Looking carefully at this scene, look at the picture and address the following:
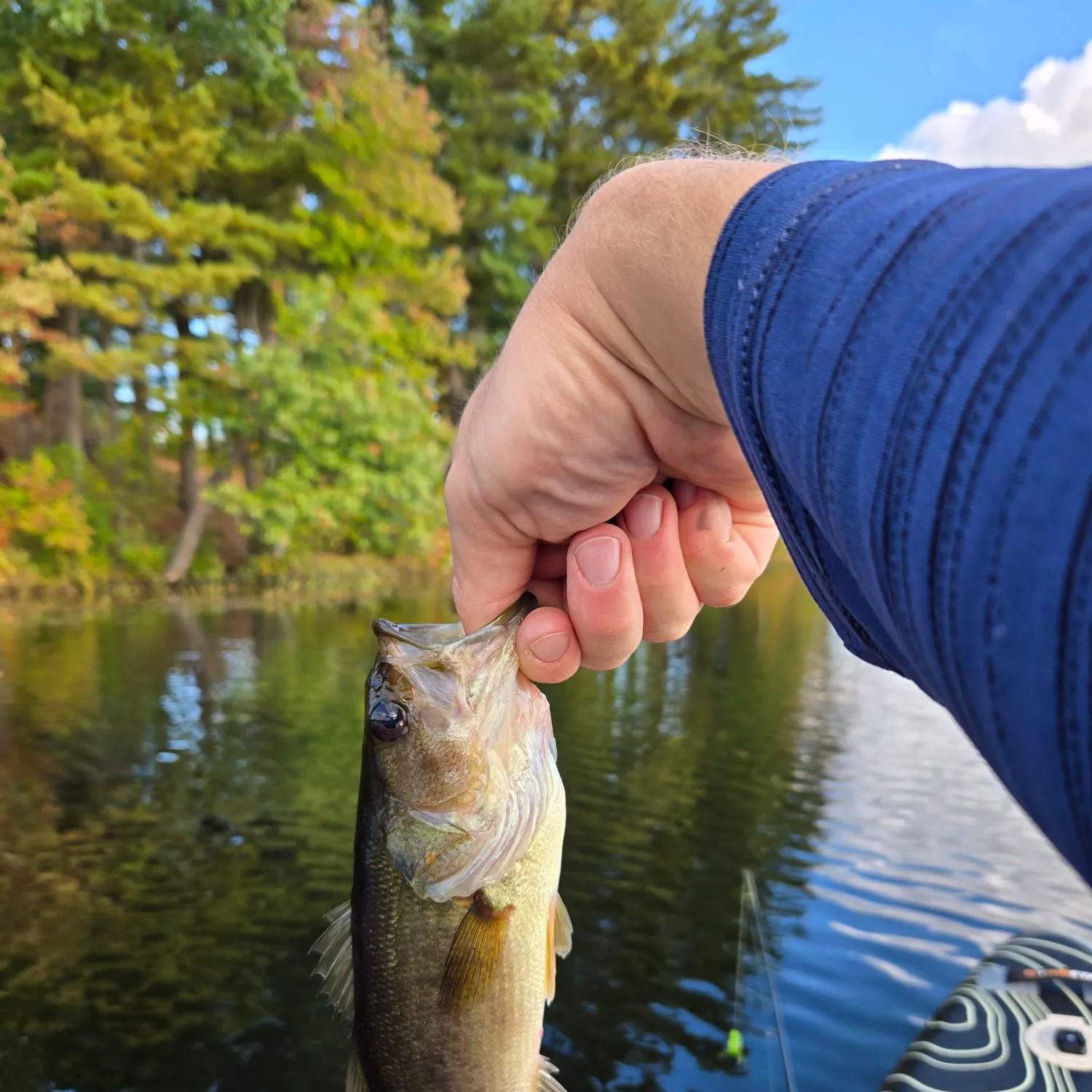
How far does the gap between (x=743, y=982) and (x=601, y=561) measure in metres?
5.56

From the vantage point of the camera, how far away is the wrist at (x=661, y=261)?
3.76 feet

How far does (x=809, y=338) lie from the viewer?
0.85m

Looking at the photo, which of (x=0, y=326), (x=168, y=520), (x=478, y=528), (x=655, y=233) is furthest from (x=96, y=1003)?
(x=168, y=520)

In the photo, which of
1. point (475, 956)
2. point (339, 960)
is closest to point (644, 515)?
point (475, 956)

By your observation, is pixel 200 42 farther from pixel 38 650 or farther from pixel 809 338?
pixel 809 338

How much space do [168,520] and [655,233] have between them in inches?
862

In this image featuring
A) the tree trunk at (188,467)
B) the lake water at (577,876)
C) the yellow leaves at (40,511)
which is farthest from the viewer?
the tree trunk at (188,467)

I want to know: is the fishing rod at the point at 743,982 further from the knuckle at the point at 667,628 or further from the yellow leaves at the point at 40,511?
the yellow leaves at the point at 40,511

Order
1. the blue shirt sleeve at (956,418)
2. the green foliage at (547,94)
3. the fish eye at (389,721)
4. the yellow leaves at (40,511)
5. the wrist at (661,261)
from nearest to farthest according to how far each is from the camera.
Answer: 1. the blue shirt sleeve at (956,418)
2. the wrist at (661,261)
3. the fish eye at (389,721)
4. the yellow leaves at (40,511)
5. the green foliage at (547,94)

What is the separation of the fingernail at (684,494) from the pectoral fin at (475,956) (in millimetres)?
950

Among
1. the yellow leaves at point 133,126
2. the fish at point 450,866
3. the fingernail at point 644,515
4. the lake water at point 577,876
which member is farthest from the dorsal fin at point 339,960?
the yellow leaves at point 133,126

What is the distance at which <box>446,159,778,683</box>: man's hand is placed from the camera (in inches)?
48.8

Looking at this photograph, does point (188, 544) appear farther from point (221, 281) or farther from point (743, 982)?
point (743, 982)

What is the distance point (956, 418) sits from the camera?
676mm
